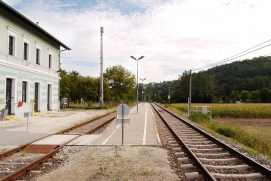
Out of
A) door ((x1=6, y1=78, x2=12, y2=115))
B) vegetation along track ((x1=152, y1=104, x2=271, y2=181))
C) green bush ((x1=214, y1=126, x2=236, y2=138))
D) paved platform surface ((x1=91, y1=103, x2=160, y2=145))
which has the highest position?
door ((x1=6, y1=78, x2=12, y2=115))

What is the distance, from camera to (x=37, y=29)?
24.1 metres

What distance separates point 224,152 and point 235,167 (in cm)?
222

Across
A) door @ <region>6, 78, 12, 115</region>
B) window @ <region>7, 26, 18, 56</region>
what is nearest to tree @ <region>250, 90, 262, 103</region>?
window @ <region>7, 26, 18, 56</region>

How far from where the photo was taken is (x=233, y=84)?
118375 mm

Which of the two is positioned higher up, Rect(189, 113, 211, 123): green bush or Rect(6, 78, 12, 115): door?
Rect(6, 78, 12, 115): door

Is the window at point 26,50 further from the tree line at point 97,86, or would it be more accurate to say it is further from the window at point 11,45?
the tree line at point 97,86

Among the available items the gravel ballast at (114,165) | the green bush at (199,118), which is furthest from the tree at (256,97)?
the gravel ballast at (114,165)

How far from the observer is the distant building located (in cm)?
1902

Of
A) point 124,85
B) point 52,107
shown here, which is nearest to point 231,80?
point 124,85

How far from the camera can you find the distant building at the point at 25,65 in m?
19.0

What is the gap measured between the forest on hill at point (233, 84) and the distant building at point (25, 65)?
8766cm

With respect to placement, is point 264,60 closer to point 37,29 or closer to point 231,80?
point 231,80

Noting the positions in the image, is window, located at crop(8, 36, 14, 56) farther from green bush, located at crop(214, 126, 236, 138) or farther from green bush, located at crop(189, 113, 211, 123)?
green bush, located at crop(214, 126, 236, 138)

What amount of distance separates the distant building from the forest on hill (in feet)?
288
